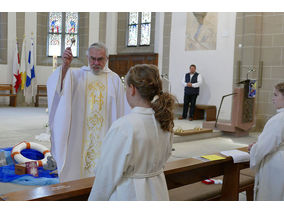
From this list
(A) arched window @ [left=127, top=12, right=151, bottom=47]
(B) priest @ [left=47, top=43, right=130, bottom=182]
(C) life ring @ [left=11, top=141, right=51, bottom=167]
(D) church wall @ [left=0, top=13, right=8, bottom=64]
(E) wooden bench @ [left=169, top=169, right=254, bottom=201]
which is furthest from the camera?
(D) church wall @ [left=0, top=13, right=8, bottom=64]

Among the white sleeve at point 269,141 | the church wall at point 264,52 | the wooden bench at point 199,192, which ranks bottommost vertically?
the wooden bench at point 199,192

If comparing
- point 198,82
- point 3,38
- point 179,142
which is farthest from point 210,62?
point 3,38

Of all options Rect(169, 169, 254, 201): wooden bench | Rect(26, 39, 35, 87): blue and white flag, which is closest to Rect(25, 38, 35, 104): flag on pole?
Rect(26, 39, 35, 87): blue and white flag

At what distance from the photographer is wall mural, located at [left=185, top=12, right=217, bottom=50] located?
1049 centimetres

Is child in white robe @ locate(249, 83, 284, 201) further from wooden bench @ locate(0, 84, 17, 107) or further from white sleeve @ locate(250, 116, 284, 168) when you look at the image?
wooden bench @ locate(0, 84, 17, 107)

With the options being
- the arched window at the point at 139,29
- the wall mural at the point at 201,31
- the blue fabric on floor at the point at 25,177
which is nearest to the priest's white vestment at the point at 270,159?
the blue fabric on floor at the point at 25,177

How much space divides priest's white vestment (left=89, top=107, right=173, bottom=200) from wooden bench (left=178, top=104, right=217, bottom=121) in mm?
8667

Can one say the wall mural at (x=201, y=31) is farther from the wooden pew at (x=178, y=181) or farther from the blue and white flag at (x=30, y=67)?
the wooden pew at (x=178, y=181)

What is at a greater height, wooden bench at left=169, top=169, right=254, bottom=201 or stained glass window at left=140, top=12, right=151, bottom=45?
stained glass window at left=140, top=12, right=151, bottom=45

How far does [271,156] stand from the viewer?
2770 millimetres

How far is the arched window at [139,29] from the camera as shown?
46.6ft

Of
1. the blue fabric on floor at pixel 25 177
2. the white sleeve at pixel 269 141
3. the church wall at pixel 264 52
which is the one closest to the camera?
the white sleeve at pixel 269 141

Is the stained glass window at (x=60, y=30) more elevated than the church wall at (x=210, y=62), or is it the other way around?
the stained glass window at (x=60, y=30)

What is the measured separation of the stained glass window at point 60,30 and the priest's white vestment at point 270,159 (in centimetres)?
1355
